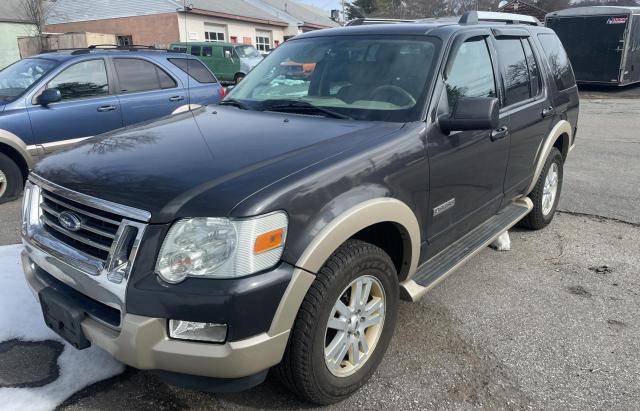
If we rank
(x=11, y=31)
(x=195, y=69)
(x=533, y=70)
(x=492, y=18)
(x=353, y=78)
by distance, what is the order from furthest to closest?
(x=11, y=31) < (x=195, y=69) < (x=533, y=70) < (x=492, y=18) < (x=353, y=78)

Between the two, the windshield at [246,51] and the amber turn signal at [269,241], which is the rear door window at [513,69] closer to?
the amber turn signal at [269,241]

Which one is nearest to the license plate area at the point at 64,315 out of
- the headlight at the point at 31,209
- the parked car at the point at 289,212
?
the parked car at the point at 289,212

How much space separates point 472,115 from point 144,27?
104ft

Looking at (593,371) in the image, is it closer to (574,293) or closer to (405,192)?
(574,293)

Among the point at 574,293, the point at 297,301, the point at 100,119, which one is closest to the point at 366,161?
the point at 297,301

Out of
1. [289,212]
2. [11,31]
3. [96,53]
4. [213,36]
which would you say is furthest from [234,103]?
[11,31]

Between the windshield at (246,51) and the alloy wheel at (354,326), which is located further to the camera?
the windshield at (246,51)

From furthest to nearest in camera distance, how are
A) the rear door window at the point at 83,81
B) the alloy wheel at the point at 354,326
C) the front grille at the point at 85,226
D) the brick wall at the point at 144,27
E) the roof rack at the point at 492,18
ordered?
the brick wall at the point at 144,27 → the rear door window at the point at 83,81 → the roof rack at the point at 492,18 → the alloy wheel at the point at 354,326 → the front grille at the point at 85,226

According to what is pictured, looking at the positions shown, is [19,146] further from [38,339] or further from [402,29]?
[402,29]

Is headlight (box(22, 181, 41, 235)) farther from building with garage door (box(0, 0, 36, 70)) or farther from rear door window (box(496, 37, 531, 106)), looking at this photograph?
building with garage door (box(0, 0, 36, 70))

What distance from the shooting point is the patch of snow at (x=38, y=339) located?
2602mm

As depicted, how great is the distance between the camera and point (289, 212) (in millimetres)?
2170

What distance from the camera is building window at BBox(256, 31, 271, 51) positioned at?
36066 mm

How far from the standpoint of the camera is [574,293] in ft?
12.5
